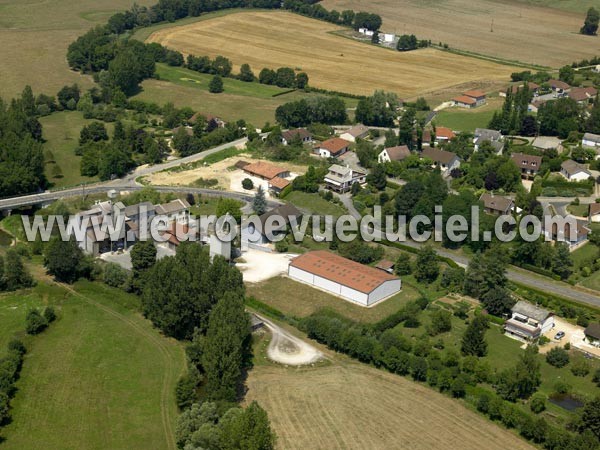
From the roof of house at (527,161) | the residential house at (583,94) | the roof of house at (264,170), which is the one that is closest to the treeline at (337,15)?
the residential house at (583,94)

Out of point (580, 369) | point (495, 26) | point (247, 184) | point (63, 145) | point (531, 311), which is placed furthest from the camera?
point (495, 26)

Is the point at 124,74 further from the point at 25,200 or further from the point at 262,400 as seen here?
the point at 262,400

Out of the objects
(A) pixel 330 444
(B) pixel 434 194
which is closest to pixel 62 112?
(B) pixel 434 194

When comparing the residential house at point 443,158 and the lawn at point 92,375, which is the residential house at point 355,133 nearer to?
the residential house at point 443,158

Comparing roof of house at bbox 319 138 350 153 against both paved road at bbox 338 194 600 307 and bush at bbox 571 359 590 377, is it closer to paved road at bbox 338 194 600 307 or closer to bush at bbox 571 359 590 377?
paved road at bbox 338 194 600 307

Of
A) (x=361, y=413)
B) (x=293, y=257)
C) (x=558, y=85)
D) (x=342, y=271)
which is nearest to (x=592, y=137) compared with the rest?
(x=558, y=85)

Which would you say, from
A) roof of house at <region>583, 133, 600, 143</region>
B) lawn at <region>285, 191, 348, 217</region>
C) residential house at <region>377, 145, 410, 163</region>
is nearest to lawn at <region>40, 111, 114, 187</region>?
lawn at <region>285, 191, 348, 217</region>

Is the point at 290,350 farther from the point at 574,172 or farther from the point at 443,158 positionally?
the point at 574,172
